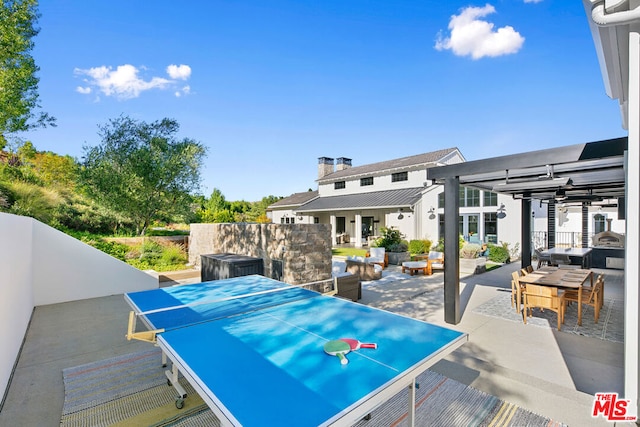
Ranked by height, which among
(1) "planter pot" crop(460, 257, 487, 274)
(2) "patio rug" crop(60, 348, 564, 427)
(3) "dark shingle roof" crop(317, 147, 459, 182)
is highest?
(3) "dark shingle roof" crop(317, 147, 459, 182)

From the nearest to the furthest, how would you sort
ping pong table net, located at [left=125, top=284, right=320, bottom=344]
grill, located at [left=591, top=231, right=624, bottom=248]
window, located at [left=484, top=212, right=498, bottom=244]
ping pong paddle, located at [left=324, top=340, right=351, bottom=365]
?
1. ping pong paddle, located at [left=324, top=340, right=351, bottom=365]
2. ping pong table net, located at [left=125, top=284, right=320, bottom=344]
3. grill, located at [left=591, top=231, right=624, bottom=248]
4. window, located at [left=484, top=212, right=498, bottom=244]

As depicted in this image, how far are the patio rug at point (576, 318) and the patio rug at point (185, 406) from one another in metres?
4.08

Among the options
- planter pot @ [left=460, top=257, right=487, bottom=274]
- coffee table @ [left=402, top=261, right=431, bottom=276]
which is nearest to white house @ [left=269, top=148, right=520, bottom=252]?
planter pot @ [left=460, top=257, right=487, bottom=274]

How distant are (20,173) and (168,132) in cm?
813

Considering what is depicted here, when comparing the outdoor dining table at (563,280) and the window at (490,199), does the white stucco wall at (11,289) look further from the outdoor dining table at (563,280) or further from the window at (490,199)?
the window at (490,199)

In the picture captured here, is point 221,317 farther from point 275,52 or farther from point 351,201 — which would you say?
point 351,201

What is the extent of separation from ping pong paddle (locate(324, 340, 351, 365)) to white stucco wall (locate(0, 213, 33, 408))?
4.98 metres

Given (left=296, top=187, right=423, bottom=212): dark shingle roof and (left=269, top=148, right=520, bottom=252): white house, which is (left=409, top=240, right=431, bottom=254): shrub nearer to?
(left=269, top=148, right=520, bottom=252): white house

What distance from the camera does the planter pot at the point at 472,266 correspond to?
13663 mm

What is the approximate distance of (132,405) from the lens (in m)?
4.02

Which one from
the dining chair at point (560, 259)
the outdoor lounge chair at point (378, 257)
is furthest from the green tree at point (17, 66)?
the dining chair at point (560, 259)

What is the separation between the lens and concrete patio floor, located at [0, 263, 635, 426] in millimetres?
3998

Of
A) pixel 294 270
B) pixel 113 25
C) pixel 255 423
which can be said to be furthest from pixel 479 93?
pixel 255 423

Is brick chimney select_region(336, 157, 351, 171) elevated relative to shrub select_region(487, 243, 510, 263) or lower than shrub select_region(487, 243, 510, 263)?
elevated
